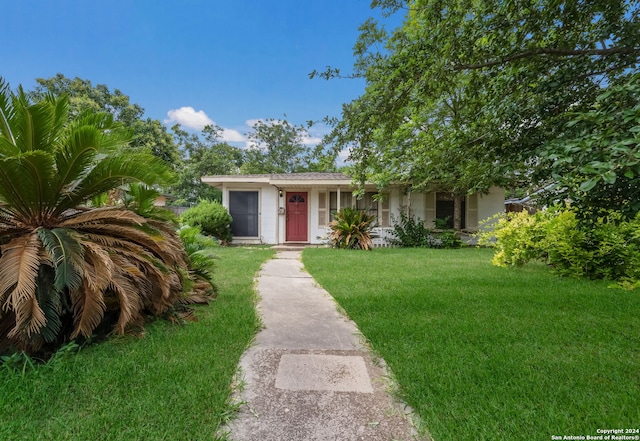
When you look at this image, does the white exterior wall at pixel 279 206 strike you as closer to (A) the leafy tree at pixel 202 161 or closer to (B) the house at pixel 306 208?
(B) the house at pixel 306 208

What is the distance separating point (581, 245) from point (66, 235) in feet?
23.9

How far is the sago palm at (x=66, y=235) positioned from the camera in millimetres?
2336

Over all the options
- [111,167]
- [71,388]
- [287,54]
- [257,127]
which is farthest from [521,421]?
[257,127]

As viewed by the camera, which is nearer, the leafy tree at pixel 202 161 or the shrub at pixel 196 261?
the shrub at pixel 196 261

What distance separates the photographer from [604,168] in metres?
1.61

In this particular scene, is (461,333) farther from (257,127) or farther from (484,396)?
(257,127)

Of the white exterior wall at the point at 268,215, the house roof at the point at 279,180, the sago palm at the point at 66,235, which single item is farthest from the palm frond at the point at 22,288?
the white exterior wall at the point at 268,215

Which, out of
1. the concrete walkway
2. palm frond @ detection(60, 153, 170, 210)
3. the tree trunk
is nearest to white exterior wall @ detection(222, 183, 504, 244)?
the tree trunk

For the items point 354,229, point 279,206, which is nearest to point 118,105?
point 279,206

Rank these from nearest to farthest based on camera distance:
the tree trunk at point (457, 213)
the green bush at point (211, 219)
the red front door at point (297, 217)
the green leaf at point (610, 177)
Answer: the green leaf at point (610, 177) → the green bush at point (211, 219) → the tree trunk at point (457, 213) → the red front door at point (297, 217)

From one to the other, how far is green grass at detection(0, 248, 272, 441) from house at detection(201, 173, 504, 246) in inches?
366

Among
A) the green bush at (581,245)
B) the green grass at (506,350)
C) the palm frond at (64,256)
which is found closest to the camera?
the green grass at (506,350)

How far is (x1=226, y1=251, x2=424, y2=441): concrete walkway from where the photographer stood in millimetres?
1704

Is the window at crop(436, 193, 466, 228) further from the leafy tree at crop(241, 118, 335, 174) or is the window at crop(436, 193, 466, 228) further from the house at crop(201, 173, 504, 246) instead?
the leafy tree at crop(241, 118, 335, 174)
